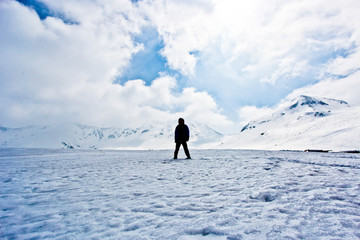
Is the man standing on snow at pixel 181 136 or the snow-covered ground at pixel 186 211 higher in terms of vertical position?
the man standing on snow at pixel 181 136

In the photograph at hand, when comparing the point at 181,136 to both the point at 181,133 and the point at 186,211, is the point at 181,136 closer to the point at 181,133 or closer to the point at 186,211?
the point at 181,133

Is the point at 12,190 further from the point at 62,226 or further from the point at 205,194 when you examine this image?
the point at 205,194

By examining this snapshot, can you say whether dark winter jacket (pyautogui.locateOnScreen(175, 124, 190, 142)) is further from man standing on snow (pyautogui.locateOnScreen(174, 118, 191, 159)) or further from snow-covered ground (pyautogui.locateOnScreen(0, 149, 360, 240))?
snow-covered ground (pyautogui.locateOnScreen(0, 149, 360, 240))

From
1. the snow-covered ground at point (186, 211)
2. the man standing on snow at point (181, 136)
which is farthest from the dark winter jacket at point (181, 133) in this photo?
the snow-covered ground at point (186, 211)

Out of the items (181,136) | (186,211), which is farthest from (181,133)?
(186,211)

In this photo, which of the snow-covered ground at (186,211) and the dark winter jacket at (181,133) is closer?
the snow-covered ground at (186,211)

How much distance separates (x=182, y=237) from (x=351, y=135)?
287 ft

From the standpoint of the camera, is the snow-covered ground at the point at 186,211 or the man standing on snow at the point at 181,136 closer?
the snow-covered ground at the point at 186,211

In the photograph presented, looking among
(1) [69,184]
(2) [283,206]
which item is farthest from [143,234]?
(1) [69,184]

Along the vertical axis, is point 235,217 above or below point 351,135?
below

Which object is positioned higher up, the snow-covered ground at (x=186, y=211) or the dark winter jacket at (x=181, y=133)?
the dark winter jacket at (x=181, y=133)

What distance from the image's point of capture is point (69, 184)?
6.27 metres

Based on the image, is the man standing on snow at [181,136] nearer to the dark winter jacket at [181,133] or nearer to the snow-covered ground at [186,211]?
the dark winter jacket at [181,133]

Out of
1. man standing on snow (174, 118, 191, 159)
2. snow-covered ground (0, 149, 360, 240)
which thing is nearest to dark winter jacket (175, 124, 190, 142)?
man standing on snow (174, 118, 191, 159)
